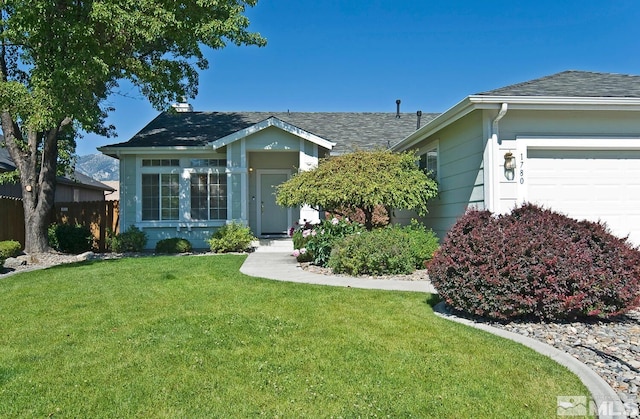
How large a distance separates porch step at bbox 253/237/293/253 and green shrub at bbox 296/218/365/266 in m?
3.43

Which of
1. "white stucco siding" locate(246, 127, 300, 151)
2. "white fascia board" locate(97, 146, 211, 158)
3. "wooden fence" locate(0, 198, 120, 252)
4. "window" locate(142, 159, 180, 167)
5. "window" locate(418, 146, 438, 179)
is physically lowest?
"wooden fence" locate(0, 198, 120, 252)

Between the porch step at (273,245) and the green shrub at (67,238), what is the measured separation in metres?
5.27

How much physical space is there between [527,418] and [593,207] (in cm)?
634

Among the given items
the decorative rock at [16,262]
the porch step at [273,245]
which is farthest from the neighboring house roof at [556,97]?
the decorative rock at [16,262]

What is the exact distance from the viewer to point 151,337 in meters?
4.34

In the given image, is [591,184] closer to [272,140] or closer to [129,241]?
[272,140]

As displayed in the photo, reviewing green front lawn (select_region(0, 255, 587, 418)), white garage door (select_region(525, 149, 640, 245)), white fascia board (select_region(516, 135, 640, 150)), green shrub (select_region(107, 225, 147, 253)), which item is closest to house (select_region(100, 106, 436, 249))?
green shrub (select_region(107, 225, 147, 253))

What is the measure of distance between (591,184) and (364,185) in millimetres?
4243

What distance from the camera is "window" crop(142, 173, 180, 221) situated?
13656 millimetres

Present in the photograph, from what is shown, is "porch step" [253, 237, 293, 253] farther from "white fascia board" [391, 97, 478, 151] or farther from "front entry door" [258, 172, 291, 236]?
"white fascia board" [391, 97, 478, 151]

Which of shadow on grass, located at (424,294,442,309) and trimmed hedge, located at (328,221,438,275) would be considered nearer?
shadow on grass, located at (424,294,442,309)

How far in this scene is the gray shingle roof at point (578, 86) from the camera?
7.43 metres

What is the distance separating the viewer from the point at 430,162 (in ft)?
36.4

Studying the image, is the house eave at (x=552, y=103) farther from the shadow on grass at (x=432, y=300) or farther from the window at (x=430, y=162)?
the shadow on grass at (x=432, y=300)
